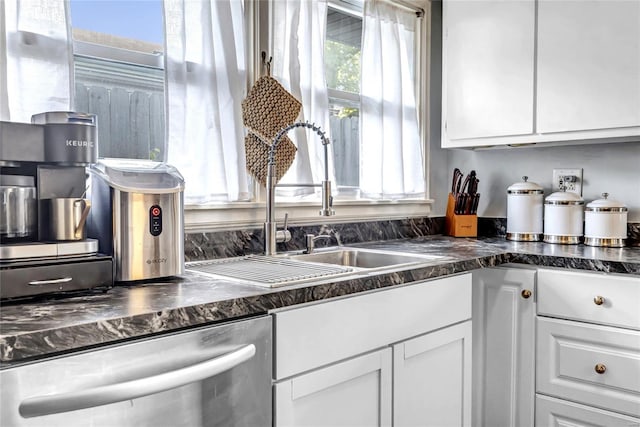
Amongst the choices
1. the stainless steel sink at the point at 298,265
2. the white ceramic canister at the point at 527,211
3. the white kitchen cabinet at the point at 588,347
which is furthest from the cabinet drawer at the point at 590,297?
the white ceramic canister at the point at 527,211

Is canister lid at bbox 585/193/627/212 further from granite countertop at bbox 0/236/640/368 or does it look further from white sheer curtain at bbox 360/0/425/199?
white sheer curtain at bbox 360/0/425/199

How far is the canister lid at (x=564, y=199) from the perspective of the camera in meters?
2.44

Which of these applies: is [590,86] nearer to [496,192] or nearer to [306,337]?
[496,192]

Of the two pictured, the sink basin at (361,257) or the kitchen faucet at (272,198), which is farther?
the sink basin at (361,257)

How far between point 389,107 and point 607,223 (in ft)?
3.63

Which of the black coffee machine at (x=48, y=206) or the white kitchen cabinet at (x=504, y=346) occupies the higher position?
the black coffee machine at (x=48, y=206)

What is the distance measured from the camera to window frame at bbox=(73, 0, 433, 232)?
1807 mm

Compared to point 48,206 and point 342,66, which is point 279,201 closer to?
point 342,66

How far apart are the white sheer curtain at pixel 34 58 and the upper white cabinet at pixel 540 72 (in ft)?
5.91

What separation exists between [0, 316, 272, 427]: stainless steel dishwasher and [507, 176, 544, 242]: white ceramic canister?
1737 mm

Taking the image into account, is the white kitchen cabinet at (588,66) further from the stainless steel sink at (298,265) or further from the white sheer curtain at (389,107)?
the stainless steel sink at (298,265)

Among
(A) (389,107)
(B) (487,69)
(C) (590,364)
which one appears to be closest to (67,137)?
(A) (389,107)

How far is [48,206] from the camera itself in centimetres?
121

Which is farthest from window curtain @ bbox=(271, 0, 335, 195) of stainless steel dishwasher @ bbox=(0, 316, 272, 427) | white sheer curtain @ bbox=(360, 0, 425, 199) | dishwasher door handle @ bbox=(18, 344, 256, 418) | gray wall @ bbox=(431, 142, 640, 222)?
dishwasher door handle @ bbox=(18, 344, 256, 418)
